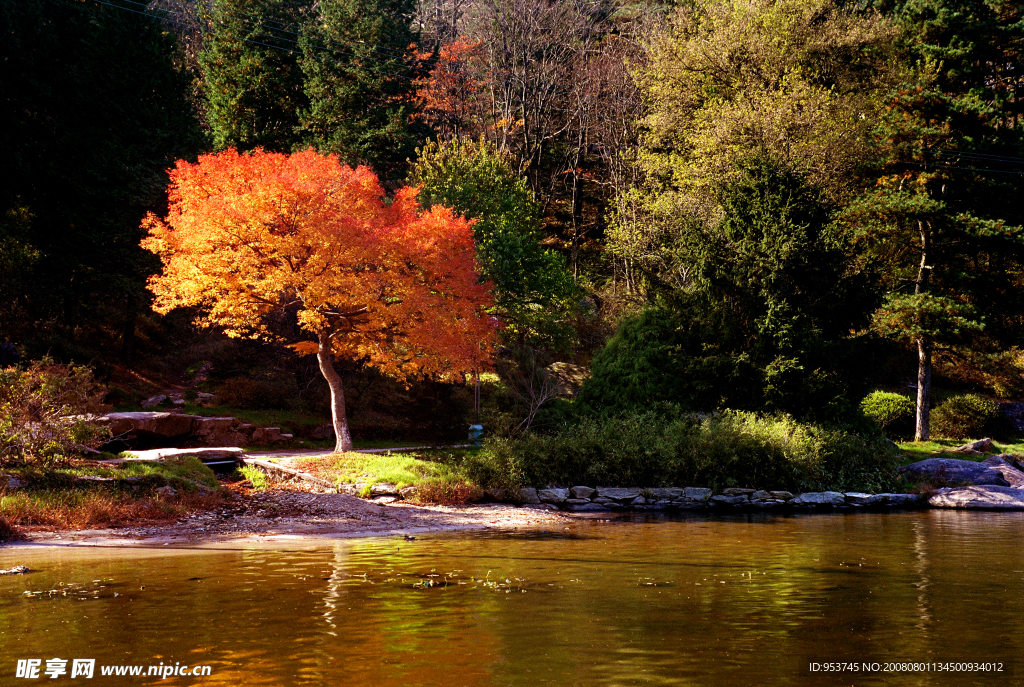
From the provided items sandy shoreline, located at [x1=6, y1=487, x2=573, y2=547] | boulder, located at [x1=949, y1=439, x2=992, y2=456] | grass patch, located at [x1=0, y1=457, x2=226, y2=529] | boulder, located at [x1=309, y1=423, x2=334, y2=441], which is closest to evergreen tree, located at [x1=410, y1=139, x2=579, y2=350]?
boulder, located at [x1=309, y1=423, x2=334, y2=441]

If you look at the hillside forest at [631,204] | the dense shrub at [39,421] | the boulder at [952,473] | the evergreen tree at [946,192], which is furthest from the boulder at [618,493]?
the evergreen tree at [946,192]

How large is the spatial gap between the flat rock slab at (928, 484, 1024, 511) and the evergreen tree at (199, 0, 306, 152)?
100ft

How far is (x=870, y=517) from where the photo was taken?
21.6m

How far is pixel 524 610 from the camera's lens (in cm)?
1107

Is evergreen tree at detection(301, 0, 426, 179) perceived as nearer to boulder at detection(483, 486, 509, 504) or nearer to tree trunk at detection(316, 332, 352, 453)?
tree trunk at detection(316, 332, 352, 453)

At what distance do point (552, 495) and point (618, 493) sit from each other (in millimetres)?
1843

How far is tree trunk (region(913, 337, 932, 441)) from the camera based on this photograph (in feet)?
109

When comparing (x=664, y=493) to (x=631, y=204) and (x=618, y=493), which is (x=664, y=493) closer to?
(x=618, y=493)

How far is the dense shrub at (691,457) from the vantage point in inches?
931

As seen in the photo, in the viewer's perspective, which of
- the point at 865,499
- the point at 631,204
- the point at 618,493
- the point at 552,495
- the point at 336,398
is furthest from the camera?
the point at 631,204

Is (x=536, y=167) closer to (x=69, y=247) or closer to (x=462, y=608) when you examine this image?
(x=69, y=247)

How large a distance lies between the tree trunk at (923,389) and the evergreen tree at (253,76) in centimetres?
2856

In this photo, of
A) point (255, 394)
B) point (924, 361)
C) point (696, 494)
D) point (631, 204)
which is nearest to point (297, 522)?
point (696, 494)

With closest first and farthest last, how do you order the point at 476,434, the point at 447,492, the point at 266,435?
the point at 447,492 < the point at 476,434 < the point at 266,435
